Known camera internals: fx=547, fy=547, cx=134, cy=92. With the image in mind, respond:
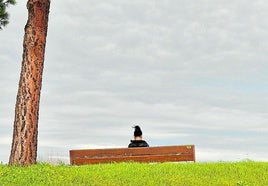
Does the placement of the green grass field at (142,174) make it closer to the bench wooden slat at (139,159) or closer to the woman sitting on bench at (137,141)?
the bench wooden slat at (139,159)

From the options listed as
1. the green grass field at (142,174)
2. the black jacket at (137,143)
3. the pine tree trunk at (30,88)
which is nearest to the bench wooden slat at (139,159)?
the green grass field at (142,174)

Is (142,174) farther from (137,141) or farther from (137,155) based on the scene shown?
(137,141)

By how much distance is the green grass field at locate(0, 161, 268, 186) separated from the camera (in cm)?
1559

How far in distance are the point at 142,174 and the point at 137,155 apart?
3.65 metres

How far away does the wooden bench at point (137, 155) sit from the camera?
20.2 meters

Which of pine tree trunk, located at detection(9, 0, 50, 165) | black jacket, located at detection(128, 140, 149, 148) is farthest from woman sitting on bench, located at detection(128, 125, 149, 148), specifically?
pine tree trunk, located at detection(9, 0, 50, 165)

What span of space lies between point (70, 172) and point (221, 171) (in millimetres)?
5023

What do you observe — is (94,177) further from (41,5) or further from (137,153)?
(41,5)

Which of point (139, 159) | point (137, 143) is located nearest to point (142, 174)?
point (139, 159)

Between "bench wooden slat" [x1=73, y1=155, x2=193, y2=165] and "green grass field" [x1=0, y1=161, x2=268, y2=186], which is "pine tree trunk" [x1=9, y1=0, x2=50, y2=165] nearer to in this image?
"green grass field" [x1=0, y1=161, x2=268, y2=186]

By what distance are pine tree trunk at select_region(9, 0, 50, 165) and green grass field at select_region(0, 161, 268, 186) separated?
623 millimetres

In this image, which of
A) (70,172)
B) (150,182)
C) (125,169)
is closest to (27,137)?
(70,172)

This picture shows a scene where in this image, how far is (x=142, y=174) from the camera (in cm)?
1673

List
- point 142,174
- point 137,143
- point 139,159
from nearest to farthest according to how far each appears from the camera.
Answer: point 142,174
point 139,159
point 137,143
